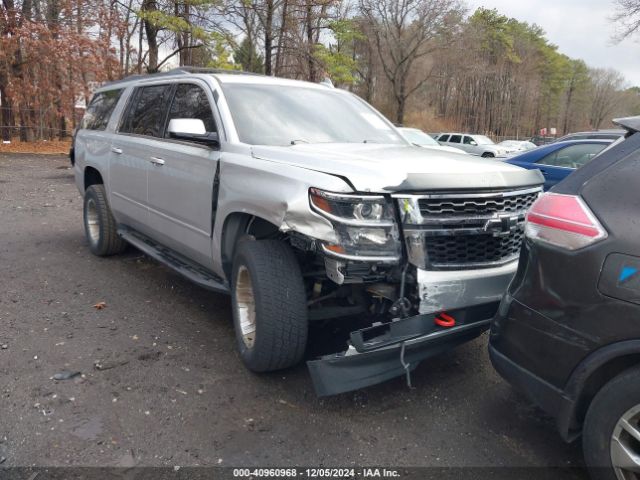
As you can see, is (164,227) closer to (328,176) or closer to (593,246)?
(328,176)

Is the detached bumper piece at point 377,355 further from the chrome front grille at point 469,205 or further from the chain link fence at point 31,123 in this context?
the chain link fence at point 31,123

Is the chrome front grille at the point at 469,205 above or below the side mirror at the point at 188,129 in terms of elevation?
below

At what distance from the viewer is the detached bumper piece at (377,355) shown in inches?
110

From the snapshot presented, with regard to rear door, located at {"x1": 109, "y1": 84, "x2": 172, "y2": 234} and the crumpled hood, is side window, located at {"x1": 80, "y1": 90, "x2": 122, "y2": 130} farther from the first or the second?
the crumpled hood

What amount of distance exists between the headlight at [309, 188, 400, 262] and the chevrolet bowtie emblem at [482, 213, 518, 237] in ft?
1.87

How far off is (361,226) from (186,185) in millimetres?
1885

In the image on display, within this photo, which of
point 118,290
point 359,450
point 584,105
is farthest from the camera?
point 584,105

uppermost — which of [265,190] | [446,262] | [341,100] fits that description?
[341,100]

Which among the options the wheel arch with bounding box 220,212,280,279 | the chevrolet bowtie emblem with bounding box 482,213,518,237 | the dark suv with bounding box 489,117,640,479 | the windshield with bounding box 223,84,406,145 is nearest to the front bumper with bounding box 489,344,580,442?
the dark suv with bounding box 489,117,640,479

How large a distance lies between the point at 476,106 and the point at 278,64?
40979mm

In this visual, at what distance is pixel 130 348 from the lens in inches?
152

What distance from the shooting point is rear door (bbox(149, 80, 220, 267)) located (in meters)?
3.93

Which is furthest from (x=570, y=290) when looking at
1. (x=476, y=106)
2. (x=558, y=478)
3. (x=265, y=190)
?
(x=476, y=106)

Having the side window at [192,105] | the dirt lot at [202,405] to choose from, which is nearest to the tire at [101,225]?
the dirt lot at [202,405]
